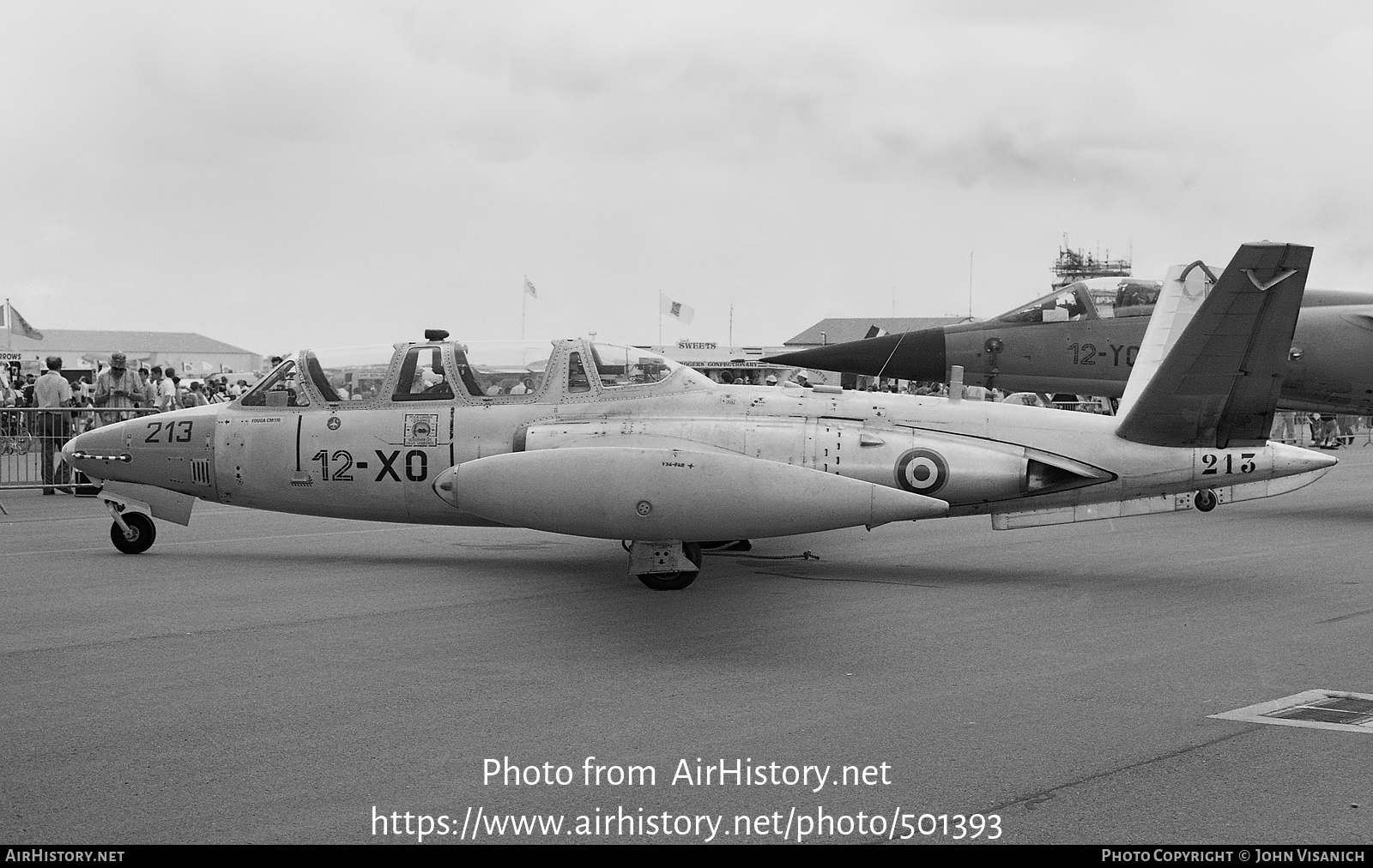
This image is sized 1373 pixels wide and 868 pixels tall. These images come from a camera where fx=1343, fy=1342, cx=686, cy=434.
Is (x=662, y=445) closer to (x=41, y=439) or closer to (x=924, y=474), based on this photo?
(x=924, y=474)

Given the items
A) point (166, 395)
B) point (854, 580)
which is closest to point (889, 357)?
point (854, 580)

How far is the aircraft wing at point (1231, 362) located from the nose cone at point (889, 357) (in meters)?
6.63

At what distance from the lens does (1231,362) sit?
36.9 feet

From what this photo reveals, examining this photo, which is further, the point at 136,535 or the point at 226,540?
the point at 226,540

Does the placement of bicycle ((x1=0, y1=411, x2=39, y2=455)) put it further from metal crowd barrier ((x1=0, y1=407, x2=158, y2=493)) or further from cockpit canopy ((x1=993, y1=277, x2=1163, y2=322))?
cockpit canopy ((x1=993, y1=277, x2=1163, y2=322))

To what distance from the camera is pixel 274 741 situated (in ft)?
20.4

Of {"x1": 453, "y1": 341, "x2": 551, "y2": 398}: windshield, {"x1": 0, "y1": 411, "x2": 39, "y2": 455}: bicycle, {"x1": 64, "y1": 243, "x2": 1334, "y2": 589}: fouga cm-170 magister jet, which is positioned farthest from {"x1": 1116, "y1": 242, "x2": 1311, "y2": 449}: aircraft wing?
{"x1": 0, "y1": 411, "x2": 39, "y2": 455}: bicycle

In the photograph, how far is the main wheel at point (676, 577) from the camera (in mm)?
10672

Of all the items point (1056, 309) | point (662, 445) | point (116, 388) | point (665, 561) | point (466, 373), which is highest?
point (1056, 309)

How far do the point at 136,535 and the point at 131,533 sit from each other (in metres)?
0.05

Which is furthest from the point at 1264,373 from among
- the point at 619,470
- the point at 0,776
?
the point at 0,776

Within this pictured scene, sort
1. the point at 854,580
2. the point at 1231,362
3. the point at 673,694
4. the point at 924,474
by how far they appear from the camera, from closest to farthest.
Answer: the point at 673,694 → the point at 1231,362 → the point at 924,474 → the point at 854,580

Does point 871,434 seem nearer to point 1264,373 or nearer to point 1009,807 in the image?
point 1264,373

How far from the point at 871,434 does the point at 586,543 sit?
3760mm
